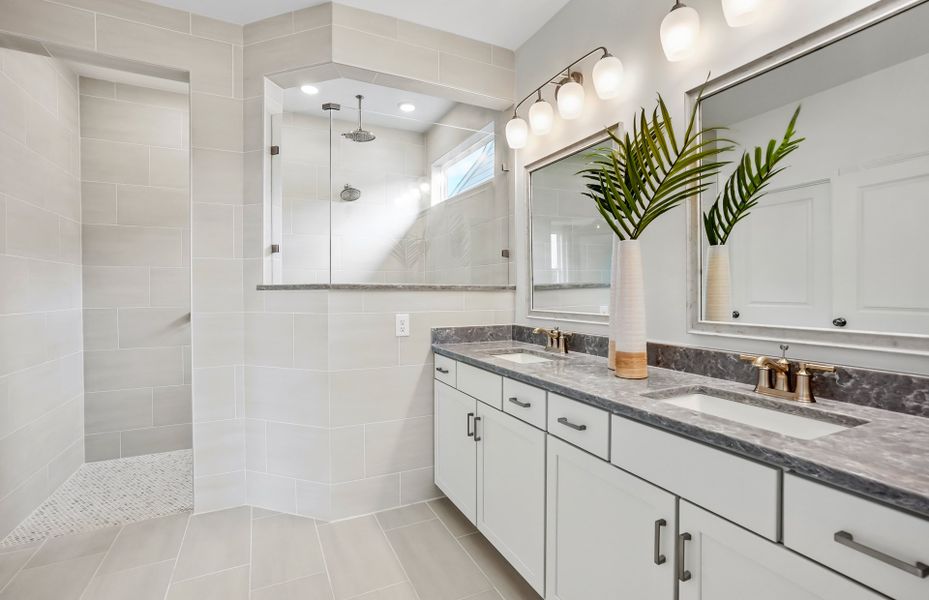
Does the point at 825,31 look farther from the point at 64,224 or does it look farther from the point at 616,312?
the point at 64,224

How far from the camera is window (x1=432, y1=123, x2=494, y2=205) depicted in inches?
107

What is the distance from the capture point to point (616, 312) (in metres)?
1.54

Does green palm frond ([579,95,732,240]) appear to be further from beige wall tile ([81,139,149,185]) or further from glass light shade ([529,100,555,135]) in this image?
beige wall tile ([81,139,149,185])

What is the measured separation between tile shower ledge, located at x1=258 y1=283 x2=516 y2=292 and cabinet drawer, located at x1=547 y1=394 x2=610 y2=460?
43.2 inches

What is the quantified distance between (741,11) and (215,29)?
229 centimetres

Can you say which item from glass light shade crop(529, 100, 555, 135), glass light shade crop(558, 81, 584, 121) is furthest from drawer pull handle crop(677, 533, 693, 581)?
glass light shade crop(529, 100, 555, 135)

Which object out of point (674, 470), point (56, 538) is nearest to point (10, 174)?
point (56, 538)

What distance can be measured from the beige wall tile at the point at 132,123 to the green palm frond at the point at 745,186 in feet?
10.6

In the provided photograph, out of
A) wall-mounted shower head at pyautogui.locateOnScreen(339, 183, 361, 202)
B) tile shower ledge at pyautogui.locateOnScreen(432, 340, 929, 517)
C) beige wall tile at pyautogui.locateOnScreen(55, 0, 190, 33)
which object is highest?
beige wall tile at pyautogui.locateOnScreen(55, 0, 190, 33)

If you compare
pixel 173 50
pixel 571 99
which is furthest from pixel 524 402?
pixel 173 50

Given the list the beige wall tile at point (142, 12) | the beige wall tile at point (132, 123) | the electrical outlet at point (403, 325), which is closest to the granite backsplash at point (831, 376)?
the electrical outlet at point (403, 325)

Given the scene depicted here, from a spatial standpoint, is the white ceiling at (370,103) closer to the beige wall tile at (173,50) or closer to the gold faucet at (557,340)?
the beige wall tile at (173,50)

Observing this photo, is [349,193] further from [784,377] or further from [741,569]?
[741,569]

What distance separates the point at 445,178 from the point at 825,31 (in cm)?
190
